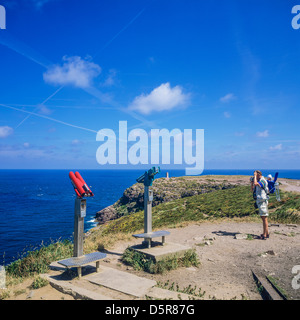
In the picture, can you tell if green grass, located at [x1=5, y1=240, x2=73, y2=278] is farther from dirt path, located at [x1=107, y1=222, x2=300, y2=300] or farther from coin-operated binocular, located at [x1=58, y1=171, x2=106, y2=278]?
dirt path, located at [x1=107, y1=222, x2=300, y2=300]

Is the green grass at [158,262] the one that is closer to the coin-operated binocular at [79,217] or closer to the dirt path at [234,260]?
the dirt path at [234,260]

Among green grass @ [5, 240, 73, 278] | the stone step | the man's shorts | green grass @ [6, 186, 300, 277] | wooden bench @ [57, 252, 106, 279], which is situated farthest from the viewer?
the man's shorts

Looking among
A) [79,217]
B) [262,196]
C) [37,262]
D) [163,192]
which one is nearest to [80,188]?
[79,217]

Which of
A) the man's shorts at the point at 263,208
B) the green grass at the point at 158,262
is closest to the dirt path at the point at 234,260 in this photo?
the green grass at the point at 158,262

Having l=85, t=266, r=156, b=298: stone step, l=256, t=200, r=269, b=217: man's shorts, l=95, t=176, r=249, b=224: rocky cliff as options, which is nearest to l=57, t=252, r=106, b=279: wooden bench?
l=85, t=266, r=156, b=298: stone step

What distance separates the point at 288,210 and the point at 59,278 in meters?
12.4

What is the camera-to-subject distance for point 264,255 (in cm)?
818

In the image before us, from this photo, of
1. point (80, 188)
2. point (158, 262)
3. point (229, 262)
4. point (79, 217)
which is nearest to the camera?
point (80, 188)

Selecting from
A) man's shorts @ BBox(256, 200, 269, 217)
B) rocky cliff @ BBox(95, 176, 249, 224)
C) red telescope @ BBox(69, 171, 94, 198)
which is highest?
red telescope @ BBox(69, 171, 94, 198)

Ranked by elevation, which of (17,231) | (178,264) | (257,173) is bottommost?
(17,231)

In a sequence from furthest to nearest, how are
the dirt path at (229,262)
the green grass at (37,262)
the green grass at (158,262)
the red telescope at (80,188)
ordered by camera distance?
the green grass at (37,262), the green grass at (158,262), the red telescope at (80,188), the dirt path at (229,262)

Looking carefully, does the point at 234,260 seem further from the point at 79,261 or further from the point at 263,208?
the point at 79,261
